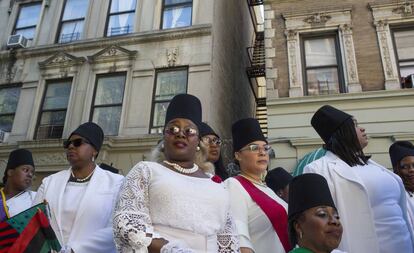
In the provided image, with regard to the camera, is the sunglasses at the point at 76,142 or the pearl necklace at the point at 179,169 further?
the sunglasses at the point at 76,142

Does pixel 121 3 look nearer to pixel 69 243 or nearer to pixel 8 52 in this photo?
pixel 8 52

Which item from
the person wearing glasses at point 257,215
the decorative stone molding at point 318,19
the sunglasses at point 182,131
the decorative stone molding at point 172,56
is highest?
the decorative stone molding at point 318,19

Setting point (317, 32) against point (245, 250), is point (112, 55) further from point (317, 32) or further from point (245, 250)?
point (245, 250)

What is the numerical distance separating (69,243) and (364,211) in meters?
2.53

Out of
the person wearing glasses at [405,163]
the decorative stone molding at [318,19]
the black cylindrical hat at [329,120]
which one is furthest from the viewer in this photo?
the decorative stone molding at [318,19]

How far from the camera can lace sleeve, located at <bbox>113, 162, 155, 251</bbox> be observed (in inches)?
78.7

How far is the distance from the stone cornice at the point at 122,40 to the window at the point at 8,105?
1.47 metres

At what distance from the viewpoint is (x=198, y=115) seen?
9.05 ft

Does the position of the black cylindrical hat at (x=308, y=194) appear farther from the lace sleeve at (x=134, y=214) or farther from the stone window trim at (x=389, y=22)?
the stone window trim at (x=389, y=22)

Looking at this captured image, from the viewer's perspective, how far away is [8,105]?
13445 millimetres

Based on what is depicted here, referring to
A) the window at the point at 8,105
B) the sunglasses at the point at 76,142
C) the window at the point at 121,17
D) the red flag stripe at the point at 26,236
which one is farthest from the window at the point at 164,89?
the red flag stripe at the point at 26,236

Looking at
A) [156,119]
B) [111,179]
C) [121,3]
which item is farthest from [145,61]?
[111,179]

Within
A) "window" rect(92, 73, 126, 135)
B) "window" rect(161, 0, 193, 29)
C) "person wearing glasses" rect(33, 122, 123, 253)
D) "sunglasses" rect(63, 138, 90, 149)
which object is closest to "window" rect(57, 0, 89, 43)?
"window" rect(92, 73, 126, 135)

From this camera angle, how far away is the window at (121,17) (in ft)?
43.6
